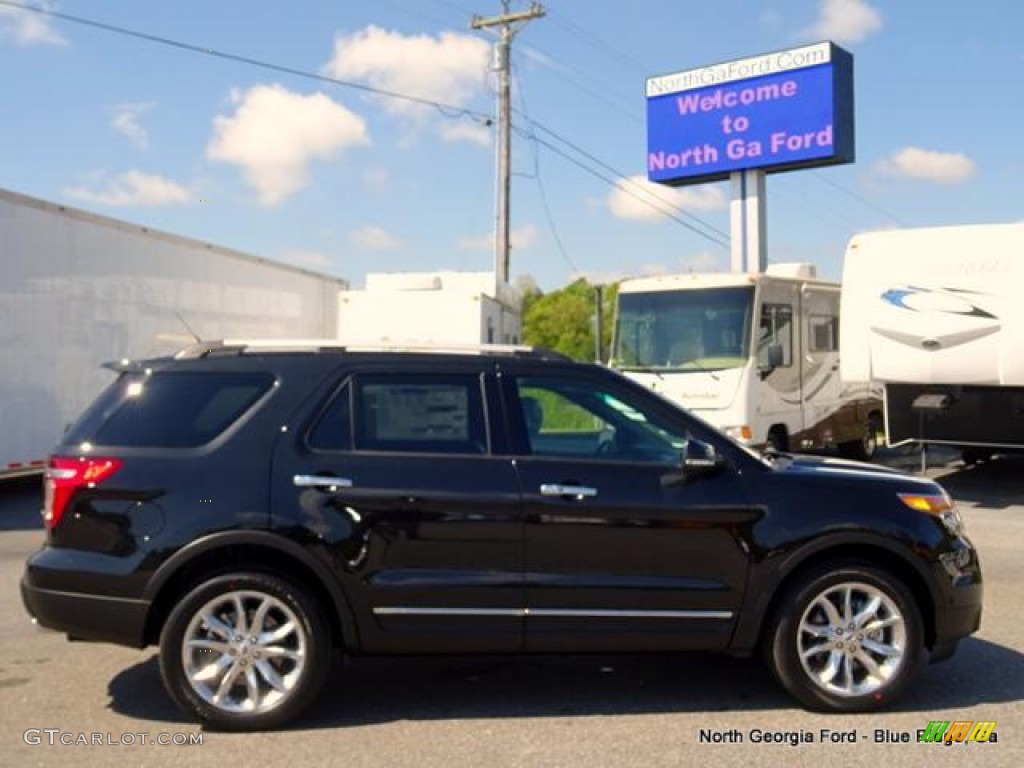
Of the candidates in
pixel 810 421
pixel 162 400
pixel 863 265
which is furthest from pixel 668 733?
pixel 810 421

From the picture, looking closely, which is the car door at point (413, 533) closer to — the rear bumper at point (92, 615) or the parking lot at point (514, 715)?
the parking lot at point (514, 715)

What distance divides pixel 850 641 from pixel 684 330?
8.49 m

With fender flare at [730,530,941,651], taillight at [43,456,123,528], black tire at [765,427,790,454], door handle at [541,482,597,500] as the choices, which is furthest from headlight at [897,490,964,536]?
black tire at [765,427,790,454]

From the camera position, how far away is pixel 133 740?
4.50 meters

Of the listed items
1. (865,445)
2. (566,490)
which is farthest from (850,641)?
(865,445)

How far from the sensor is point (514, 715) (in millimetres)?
4816

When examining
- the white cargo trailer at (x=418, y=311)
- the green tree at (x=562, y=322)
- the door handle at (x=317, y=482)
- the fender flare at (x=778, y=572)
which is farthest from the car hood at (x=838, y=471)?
the green tree at (x=562, y=322)

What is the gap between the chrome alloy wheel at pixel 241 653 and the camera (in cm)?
457

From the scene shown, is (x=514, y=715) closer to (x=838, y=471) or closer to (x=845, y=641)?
(x=845, y=641)

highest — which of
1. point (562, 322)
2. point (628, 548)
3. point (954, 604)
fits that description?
point (562, 322)

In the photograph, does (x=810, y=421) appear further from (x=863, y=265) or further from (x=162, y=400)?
(x=162, y=400)

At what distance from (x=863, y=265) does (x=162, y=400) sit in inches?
380

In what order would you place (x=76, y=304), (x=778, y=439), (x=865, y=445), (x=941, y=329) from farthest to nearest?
(x=865, y=445) → (x=778, y=439) → (x=941, y=329) → (x=76, y=304)

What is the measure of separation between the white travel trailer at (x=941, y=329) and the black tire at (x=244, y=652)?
944 centimetres
